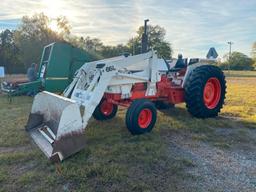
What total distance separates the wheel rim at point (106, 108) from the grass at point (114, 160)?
38 cm

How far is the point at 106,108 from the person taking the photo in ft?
22.6

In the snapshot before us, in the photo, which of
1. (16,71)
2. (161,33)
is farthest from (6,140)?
(161,33)

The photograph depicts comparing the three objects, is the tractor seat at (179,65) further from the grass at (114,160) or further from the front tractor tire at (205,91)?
the grass at (114,160)

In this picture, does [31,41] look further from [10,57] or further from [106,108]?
[106,108]

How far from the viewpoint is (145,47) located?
6.86m

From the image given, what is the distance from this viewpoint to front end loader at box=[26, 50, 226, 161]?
4.29m

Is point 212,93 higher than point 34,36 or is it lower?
lower

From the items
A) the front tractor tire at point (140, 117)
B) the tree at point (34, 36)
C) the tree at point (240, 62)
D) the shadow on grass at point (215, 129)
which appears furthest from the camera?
the tree at point (240, 62)

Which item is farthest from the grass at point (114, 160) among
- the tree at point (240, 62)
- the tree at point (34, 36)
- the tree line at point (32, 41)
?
the tree at point (240, 62)

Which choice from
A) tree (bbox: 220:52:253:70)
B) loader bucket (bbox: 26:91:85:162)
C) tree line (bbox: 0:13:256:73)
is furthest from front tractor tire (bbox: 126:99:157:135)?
tree (bbox: 220:52:253:70)

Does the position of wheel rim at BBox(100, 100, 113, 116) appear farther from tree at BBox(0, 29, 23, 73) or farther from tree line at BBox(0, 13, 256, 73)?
tree at BBox(0, 29, 23, 73)

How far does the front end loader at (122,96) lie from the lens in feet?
14.1

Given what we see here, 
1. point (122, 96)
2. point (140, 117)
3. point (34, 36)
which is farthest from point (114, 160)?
point (34, 36)

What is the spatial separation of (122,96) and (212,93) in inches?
99.4
